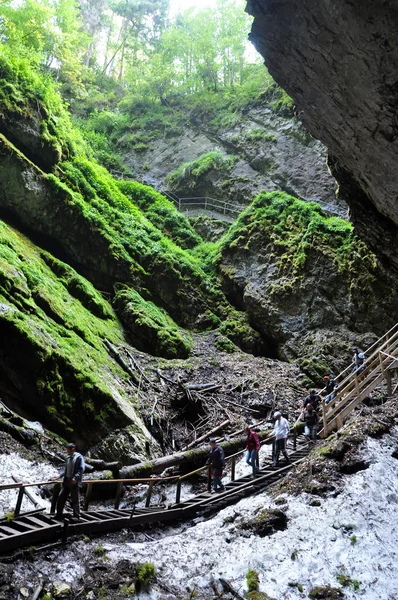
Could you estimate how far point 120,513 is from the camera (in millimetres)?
7492

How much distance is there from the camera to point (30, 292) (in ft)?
38.1

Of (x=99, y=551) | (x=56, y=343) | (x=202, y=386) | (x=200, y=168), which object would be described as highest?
(x=200, y=168)

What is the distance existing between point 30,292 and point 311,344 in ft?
37.9

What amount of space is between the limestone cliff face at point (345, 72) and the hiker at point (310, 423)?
5.60 meters

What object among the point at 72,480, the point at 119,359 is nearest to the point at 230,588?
the point at 72,480

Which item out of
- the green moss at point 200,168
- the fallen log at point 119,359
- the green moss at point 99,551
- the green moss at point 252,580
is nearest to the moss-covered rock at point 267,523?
the green moss at point 252,580

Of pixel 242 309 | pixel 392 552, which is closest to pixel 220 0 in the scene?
pixel 242 309

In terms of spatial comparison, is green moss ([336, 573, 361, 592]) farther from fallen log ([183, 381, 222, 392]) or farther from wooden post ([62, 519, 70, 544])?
fallen log ([183, 381, 222, 392])

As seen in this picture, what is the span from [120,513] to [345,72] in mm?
9330

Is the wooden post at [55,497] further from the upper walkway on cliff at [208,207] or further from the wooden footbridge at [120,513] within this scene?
the upper walkway on cliff at [208,207]

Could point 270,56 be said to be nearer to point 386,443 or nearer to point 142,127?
point 386,443

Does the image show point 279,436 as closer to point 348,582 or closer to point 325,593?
point 348,582

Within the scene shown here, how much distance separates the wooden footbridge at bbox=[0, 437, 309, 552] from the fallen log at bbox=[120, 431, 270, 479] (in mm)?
458

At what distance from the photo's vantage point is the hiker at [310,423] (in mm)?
11176
